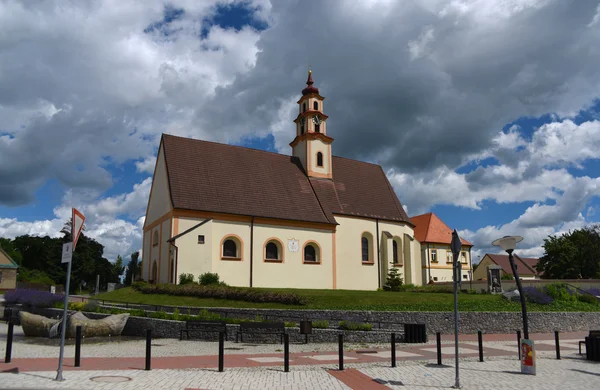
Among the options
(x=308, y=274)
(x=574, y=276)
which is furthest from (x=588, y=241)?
(x=308, y=274)

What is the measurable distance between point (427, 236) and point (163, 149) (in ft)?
118

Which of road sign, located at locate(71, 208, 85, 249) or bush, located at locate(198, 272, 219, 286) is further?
bush, located at locate(198, 272, 219, 286)

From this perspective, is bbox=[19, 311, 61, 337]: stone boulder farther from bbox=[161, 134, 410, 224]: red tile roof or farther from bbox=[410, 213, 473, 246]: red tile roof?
bbox=[410, 213, 473, 246]: red tile roof

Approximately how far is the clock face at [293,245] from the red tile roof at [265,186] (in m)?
1.77

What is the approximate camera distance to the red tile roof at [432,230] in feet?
192

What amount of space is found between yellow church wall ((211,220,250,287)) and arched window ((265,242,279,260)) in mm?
1883

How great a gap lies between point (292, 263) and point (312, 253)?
237cm

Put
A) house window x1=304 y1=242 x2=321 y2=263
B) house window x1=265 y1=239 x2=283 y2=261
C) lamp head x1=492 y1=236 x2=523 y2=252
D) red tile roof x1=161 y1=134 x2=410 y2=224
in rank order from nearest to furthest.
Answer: lamp head x1=492 y1=236 x2=523 y2=252 < red tile roof x1=161 y1=134 x2=410 y2=224 < house window x1=265 y1=239 x2=283 y2=261 < house window x1=304 y1=242 x2=321 y2=263

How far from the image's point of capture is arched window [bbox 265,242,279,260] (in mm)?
35281

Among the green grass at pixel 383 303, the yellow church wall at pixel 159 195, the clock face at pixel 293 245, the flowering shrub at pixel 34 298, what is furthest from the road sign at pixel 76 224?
the clock face at pixel 293 245

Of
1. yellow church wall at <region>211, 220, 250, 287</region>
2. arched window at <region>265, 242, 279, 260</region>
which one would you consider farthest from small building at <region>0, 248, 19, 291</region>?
arched window at <region>265, 242, 279, 260</region>

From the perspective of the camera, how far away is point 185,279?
30.0 m

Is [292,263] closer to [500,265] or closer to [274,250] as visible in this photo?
[274,250]

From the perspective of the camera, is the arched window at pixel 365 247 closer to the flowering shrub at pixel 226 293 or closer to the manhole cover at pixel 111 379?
the flowering shrub at pixel 226 293
